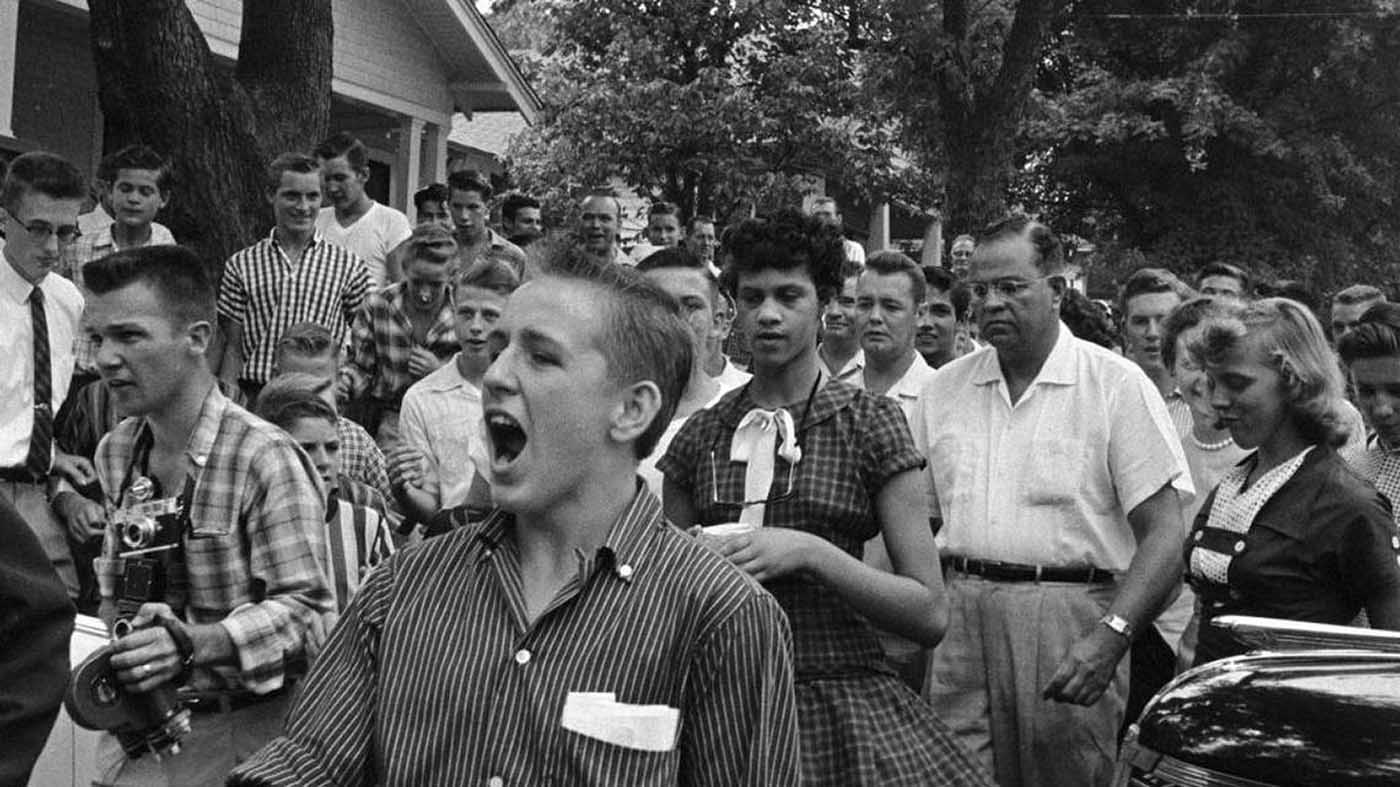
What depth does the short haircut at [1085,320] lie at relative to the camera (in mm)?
8125

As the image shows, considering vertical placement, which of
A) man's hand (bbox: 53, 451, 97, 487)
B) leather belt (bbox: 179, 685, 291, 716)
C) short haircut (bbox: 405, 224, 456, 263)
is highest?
short haircut (bbox: 405, 224, 456, 263)

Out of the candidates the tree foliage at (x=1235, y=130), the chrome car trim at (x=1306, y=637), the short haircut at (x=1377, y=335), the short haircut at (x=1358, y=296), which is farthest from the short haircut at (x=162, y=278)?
the tree foliage at (x=1235, y=130)

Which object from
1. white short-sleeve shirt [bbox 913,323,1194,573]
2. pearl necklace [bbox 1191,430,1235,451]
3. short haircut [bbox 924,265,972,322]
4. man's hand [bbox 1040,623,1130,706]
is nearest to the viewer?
man's hand [bbox 1040,623,1130,706]

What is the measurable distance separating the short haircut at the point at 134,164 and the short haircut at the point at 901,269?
3.70m

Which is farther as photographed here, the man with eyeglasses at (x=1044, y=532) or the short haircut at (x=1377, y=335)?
the short haircut at (x=1377, y=335)

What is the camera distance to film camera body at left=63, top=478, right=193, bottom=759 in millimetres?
3320

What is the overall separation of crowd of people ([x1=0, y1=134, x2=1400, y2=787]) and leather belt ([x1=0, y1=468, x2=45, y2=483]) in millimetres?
16

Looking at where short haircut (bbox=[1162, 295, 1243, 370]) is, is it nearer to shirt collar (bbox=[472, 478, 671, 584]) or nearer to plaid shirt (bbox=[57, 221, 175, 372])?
shirt collar (bbox=[472, 478, 671, 584])

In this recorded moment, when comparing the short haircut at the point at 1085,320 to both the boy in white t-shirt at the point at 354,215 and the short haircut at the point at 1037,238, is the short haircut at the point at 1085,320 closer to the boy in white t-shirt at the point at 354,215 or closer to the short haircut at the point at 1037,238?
the short haircut at the point at 1037,238

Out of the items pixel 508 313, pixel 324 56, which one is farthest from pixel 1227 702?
pixel 324 56

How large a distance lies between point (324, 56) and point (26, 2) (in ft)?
20.3

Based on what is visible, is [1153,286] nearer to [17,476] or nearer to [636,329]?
[17,476]

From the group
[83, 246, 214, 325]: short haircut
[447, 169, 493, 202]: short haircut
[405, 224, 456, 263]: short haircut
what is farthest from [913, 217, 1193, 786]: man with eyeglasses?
[447, 169, 493, 202]: short haircut

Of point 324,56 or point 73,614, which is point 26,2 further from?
point 73,614
